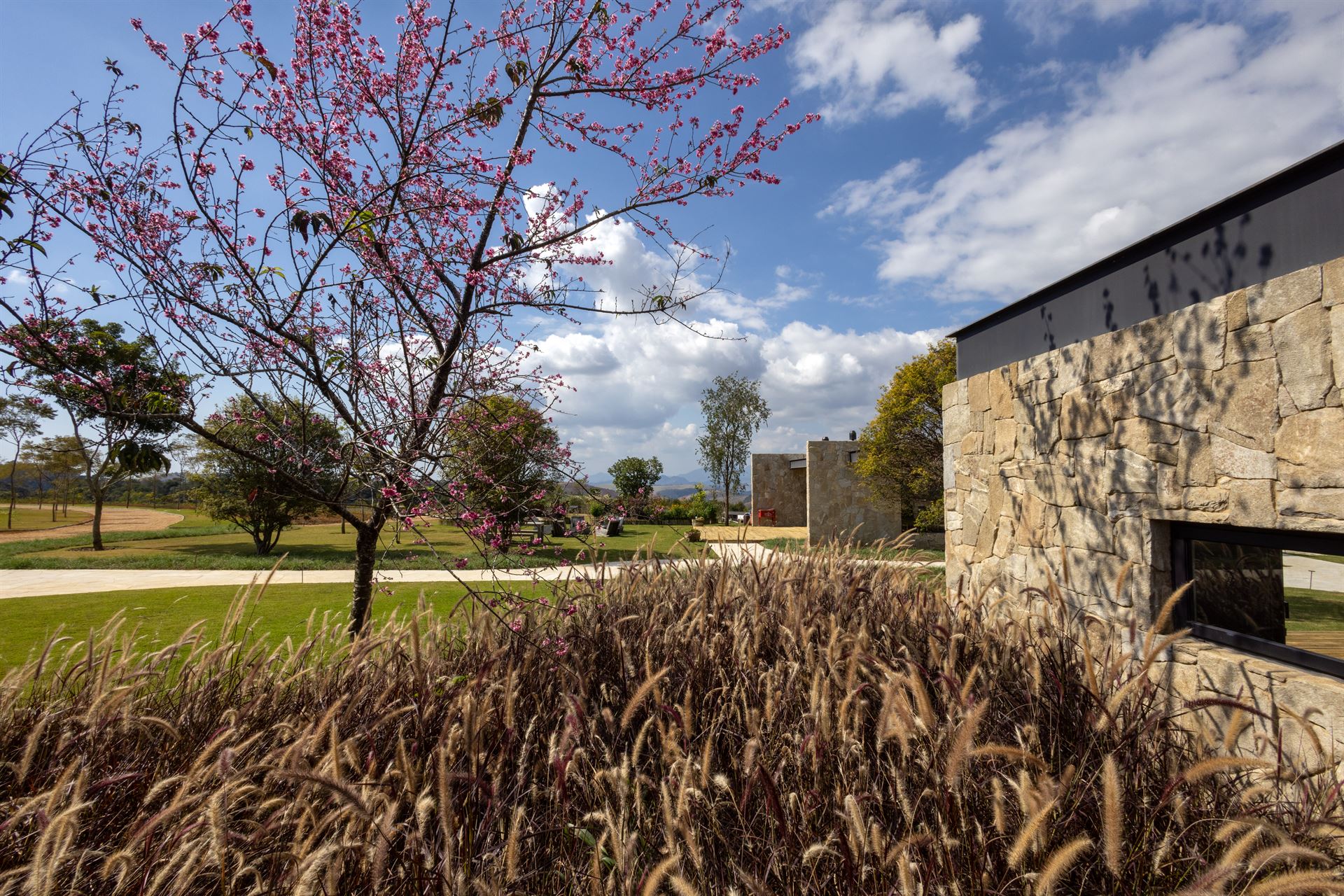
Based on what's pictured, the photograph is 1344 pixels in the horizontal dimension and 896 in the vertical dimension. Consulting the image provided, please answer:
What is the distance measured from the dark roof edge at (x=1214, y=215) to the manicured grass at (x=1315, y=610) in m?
2.02

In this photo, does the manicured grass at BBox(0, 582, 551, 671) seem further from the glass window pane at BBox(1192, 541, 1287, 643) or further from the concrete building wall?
the concrete building wall

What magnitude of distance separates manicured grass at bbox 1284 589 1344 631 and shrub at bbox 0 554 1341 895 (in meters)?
0.86

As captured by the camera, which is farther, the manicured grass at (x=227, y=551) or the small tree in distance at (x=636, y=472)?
the small tree in distance at (x=636, y=472)

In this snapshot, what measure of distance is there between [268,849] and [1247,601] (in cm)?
461

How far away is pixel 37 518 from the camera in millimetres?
28141

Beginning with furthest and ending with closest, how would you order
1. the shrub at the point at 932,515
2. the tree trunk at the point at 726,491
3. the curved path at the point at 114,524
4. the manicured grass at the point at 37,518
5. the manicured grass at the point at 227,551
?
1. the tree trunk at the point at 726,491
2. the manicured grass at the point at 37,518
3. the curved path at the point at 114,524
4. the shrub at the point at 932,515
5. the manicured grass at the point at 227,551

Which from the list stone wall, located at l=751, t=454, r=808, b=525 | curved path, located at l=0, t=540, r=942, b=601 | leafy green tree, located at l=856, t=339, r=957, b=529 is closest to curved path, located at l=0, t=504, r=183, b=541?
curved path, located at l=0, t=540, r=942, b=601

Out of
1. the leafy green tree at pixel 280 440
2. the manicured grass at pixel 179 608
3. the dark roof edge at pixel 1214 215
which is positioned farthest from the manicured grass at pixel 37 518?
the dark roof edge at pixel 1214 215

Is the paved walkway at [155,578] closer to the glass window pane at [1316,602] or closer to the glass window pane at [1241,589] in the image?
the glass window pane at [1241,589]

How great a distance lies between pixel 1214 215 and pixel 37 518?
135 ft

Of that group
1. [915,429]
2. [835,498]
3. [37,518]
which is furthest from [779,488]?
[37,518]

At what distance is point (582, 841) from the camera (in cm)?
190

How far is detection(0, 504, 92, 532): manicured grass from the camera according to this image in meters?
24.0

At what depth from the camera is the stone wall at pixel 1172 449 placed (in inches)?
111
